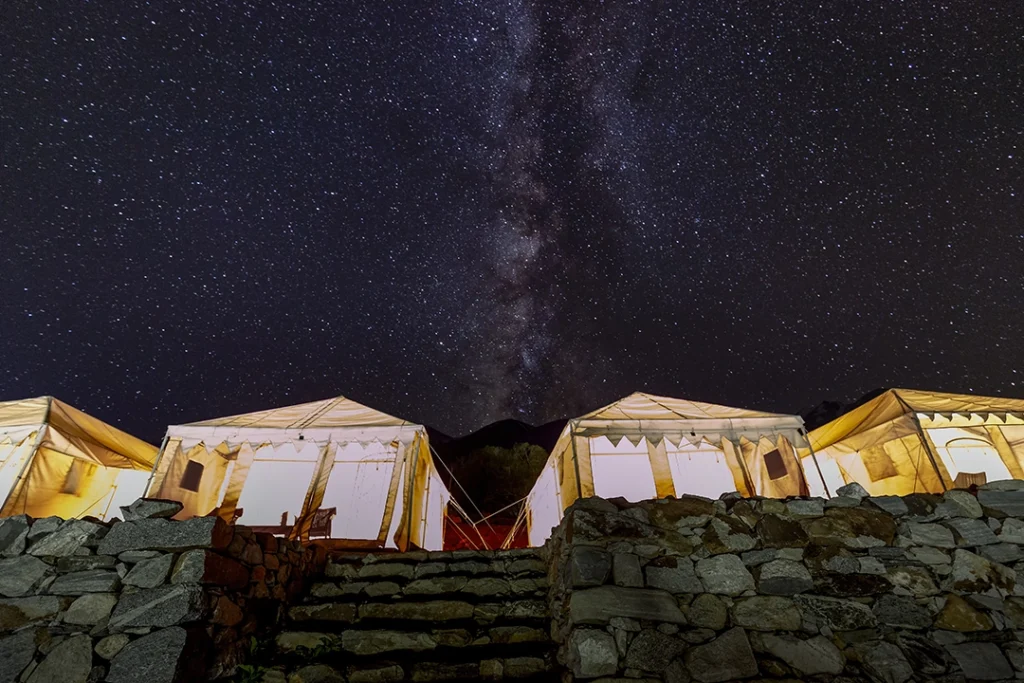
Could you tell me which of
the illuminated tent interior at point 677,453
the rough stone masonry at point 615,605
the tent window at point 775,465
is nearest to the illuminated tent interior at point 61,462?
the rough stone masonry at point 615,605

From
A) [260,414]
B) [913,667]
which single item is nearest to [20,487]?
[260,414]

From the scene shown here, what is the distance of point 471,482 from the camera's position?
26.3 meters

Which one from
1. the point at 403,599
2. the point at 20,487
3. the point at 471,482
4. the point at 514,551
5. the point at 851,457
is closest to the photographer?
the point at 403,599

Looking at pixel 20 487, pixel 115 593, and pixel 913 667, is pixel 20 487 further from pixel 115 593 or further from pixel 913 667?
pixel 913 667

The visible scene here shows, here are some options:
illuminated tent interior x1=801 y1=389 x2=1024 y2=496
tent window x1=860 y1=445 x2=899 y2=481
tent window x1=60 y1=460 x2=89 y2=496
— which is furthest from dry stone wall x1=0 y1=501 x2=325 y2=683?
tent window x1=860 y1=445 x2=899 y2=481

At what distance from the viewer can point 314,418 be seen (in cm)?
972

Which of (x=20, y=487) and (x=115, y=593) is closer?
(x=115, y=593)

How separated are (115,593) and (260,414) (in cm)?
733

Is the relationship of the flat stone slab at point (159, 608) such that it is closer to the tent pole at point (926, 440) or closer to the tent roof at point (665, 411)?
the tent roof at point (665, 411)

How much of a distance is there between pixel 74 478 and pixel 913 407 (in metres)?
17.8

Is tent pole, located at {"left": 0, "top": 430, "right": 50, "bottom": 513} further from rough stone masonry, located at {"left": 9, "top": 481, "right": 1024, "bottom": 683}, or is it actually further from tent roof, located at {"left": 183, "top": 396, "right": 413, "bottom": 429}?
rough stone masonry, located at {"left": 9, "top": 481, "right": 1024, "bottom": 683}

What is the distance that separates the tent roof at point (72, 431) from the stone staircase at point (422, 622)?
25.0 feet

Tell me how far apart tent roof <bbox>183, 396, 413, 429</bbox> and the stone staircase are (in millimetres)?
4237

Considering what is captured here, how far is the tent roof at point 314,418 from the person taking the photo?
9.17 m
